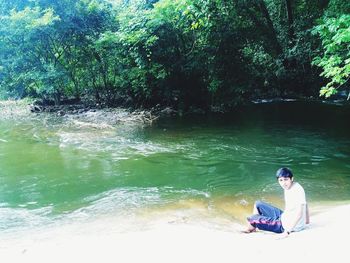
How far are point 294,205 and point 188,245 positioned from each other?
166 cm

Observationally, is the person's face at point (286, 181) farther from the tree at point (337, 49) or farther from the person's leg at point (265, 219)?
the tree at point (337, 49)

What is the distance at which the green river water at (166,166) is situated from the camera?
25.8ft

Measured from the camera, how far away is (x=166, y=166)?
10.7 meters

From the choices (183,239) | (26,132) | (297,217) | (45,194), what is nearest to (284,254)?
(297,217)

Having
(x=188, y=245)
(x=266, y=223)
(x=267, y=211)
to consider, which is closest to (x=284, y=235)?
(x=266, y=223)

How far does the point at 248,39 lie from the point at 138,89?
6.45 metres

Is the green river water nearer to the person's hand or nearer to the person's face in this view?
the person's hand

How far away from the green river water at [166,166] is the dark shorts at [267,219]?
954 mm

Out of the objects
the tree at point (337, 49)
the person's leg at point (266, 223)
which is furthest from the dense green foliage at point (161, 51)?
the person's leg at point (266, 223)

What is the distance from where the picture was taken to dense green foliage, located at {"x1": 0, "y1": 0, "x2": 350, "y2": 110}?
56.3 feet

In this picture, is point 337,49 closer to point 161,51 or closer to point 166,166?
point 166,166

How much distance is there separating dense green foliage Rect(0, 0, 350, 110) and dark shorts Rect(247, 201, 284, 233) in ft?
33.9

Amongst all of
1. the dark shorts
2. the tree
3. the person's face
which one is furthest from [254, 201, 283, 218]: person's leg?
the tree

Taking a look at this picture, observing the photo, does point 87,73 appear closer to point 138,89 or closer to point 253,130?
point 138,89
